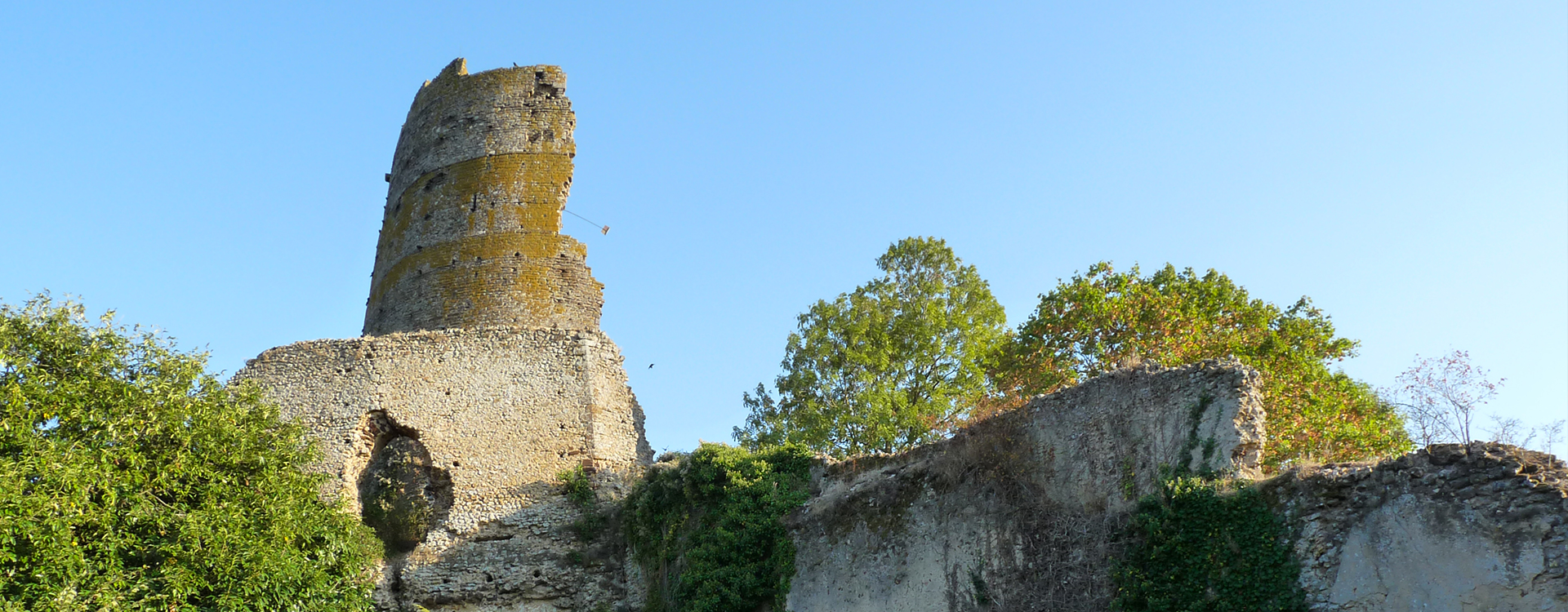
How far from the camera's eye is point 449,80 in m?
24.4

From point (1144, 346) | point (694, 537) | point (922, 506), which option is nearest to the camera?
point (922, 506)

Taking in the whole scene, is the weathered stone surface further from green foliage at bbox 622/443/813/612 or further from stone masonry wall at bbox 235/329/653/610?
stone masonry wall at bbox 235/329/653/610

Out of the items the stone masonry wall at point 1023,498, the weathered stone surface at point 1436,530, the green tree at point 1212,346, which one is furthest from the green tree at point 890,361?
the weathered stone surface at point 1436,530

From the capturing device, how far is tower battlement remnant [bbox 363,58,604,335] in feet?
69.8

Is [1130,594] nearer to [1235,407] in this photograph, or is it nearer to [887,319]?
[1235,407]

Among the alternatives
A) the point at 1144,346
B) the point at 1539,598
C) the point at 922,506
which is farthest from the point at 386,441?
the point at 1539,598

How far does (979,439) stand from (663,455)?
20.8ft

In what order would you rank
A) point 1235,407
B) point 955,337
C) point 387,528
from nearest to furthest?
1. point 1235,407
2. point 387,528
3. point 955,337

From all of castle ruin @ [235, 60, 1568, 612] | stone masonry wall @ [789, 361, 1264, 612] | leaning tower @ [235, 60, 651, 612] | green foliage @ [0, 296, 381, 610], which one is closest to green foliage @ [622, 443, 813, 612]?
castle ruin @ [235, 60, 1568, 612]

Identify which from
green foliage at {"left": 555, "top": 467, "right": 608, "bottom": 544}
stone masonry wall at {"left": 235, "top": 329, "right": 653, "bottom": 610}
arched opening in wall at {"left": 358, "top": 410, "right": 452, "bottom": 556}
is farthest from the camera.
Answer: arched opening in wall at {"left": 358, "top": 410, "right": 452, "bottom": 556}

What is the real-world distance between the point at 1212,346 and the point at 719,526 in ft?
30.4

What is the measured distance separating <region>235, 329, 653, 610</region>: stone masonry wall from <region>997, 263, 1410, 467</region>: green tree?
770 cm

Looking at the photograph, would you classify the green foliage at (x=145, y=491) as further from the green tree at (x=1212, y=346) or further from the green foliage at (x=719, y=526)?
the green tree at (x=1212, y=346)

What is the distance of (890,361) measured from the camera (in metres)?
23.8
